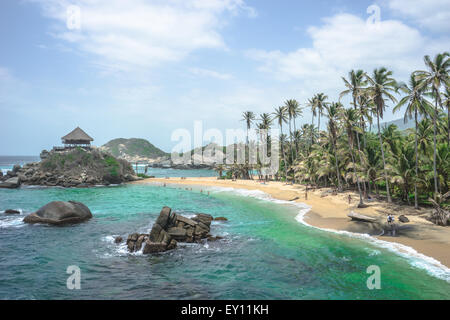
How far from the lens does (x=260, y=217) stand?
121ft

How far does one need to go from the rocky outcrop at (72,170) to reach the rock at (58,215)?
163ft

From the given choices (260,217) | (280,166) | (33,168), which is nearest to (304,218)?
(260,217)

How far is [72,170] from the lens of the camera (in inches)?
3265

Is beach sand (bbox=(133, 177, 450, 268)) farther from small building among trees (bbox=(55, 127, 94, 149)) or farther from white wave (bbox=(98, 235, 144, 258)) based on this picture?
small building among trees (bbox=(55, 127, 94, 149))

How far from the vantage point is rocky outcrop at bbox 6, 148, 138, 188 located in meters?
79.6

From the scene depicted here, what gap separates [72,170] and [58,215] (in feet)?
188

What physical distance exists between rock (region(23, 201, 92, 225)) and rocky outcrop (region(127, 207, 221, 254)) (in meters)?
13.5

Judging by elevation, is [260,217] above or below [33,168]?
below

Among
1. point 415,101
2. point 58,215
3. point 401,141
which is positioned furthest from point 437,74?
point 58,215

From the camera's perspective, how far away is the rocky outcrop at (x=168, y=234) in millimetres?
23266

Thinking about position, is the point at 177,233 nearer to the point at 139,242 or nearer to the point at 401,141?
the point at 139,242
